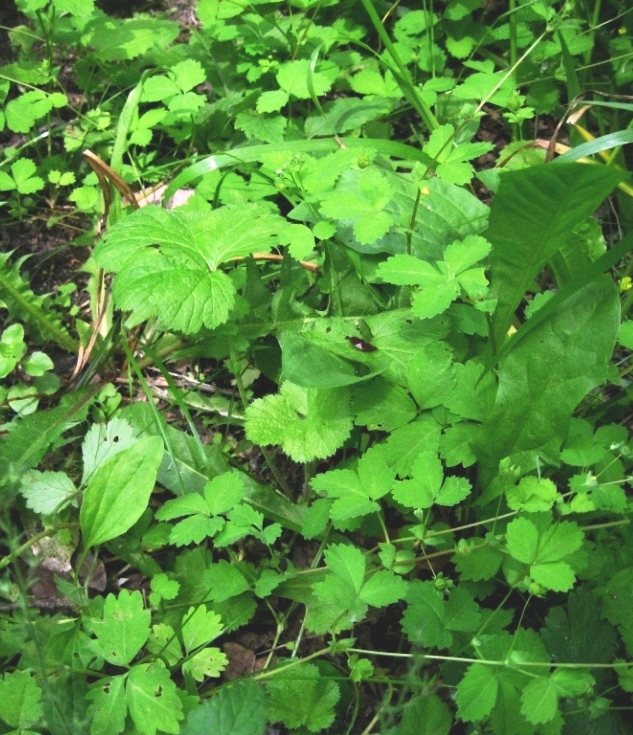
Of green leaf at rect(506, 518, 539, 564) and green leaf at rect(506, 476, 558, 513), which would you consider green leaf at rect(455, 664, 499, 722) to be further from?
green leaf at rect(506, 476, 558, 513)

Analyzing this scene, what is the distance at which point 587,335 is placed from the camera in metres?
1.58

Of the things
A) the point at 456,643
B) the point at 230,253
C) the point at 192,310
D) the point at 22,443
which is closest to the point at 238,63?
the point at 230,253

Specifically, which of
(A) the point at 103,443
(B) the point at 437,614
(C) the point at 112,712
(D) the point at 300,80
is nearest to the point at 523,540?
(B) the point at 437,614

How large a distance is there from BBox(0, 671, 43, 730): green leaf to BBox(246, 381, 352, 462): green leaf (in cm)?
71

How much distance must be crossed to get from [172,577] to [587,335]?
3.85 ft

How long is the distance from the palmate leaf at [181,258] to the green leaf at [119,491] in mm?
332

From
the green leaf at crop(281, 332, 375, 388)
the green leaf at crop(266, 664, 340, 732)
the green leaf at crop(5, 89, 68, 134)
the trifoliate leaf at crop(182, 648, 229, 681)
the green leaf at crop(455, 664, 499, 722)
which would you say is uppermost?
the green leaf at crop(5, 89, 68, 134)

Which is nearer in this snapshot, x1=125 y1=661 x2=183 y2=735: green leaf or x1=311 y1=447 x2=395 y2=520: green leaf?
x1=125 y1=661 x2=183 y2=735: green leaf

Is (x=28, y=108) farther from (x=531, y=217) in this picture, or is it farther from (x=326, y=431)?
(x=531, y=217)

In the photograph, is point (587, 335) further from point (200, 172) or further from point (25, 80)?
point (25, 80)

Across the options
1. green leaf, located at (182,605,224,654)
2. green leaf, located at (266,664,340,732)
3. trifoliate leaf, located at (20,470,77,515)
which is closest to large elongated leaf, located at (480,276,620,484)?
green leaf, located at (266,664,340,732)

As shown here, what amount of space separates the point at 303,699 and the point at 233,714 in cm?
19

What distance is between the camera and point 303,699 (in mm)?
1484

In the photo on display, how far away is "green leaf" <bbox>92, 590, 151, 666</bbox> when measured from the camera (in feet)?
4.74
